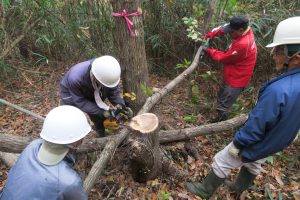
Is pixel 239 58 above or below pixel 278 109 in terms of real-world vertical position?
below

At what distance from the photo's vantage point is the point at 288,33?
2430 millimetres

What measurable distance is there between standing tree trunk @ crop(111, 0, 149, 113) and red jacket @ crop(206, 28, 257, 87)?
4.89 feet

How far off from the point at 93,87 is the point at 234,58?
2147 millimetres

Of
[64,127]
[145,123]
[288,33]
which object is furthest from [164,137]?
[64,127]

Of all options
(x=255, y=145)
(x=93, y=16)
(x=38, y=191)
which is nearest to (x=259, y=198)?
(x=255, y=145)

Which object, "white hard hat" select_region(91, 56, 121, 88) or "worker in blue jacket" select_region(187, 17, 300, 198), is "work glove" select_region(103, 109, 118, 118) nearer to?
"white hard hat" select_region(91, 56, 121, 88)

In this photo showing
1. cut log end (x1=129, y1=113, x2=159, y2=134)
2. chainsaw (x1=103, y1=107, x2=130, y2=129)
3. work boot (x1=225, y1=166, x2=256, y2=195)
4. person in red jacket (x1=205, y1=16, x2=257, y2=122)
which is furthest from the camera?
person in red jacket (x1=205, y1=16, x2=257, y2=122)

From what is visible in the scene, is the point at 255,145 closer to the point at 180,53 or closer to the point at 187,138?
the point at 187,138

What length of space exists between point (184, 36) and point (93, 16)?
1.84 metres

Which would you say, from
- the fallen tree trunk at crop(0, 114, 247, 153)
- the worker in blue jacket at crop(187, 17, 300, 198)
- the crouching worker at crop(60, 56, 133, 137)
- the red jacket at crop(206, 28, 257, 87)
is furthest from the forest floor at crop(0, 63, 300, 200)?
the worker in blue jacket at crop(187, 17, 300, 198)

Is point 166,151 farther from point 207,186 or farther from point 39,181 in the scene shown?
point 39,181

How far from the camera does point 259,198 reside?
134 inches

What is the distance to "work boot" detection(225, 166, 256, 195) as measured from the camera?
3148 mm

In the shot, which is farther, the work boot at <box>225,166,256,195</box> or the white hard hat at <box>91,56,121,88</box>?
the work boot at <box>225,166,256,195</box>
